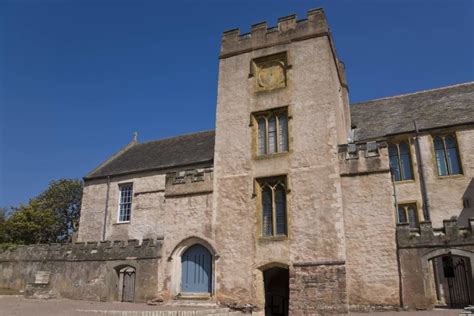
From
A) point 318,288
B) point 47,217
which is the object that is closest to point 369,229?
point 318,288

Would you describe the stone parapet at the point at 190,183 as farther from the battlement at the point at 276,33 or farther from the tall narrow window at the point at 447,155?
the tall narrow window at the point at 447,155

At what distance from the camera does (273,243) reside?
52.1 feet

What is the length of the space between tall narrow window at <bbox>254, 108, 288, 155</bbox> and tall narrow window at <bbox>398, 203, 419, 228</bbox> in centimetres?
796

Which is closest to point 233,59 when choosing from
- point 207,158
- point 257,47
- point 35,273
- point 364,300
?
point 257,47

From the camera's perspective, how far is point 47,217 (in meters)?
32.9

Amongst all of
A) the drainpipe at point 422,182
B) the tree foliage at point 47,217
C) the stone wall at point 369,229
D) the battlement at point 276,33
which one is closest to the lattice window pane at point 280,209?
the stone wall at point 369,229

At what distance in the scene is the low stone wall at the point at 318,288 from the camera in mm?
14320

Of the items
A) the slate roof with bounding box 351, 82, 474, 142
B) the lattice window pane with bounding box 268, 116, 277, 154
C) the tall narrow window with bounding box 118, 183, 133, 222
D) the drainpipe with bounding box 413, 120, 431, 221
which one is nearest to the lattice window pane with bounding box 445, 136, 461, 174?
the slate roof with bounding box 351, 82, 474, 142

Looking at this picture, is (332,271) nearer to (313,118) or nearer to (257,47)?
(313,118)

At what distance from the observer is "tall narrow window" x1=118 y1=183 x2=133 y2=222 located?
27.0 metres

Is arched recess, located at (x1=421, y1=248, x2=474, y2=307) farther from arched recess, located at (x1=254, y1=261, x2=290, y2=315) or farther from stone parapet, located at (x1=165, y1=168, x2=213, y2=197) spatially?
stone parapet, located at (x1=165, y1=168, x2=213, y2=197)

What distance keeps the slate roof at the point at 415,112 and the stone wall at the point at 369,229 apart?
6.95 meters

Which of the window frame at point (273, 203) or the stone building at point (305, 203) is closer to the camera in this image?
the stone building at point (305, 203)

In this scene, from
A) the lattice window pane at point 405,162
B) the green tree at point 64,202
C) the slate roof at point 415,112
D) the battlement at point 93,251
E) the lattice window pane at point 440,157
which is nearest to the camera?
the battlement at point 93,251
